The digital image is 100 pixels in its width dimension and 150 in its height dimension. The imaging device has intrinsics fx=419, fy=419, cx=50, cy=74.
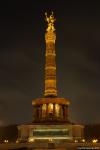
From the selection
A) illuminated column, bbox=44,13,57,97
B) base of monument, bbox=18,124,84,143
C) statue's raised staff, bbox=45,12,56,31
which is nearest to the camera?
base of monument, bbox=18,124,84,143

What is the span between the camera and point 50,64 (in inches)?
2416

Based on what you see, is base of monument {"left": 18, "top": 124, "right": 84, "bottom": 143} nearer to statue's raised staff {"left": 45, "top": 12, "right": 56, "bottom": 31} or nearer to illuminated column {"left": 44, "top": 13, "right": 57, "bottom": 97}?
illuminated column {"left": 44, "top": 13, "right": 57, "bottom": 97}

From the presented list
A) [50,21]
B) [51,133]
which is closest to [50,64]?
[50,21]

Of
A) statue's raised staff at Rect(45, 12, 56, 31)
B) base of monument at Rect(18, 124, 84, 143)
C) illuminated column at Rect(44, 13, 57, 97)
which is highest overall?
Result: statue's raised staff at Rect(45, 12, 56, 31)

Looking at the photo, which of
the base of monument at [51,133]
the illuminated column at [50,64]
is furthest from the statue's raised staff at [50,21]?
the base of monument at [51,133]

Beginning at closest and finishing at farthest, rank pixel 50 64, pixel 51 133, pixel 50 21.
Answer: pixel 51 133 < pixel 50 64 < pixel 50 21

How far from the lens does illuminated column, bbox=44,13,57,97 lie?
60469 millimetres

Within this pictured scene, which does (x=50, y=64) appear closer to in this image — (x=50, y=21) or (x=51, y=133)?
(x=50, y=21)

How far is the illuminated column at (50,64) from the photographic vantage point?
6047cm

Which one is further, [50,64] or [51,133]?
[50,64]

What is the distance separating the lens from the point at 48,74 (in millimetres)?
61062

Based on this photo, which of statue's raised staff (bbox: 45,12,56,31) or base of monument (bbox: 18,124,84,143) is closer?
base of monument (bbox: 18,124,84,143)

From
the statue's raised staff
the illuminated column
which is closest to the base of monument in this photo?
the illuminated column

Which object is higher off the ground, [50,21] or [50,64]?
[50,21]
